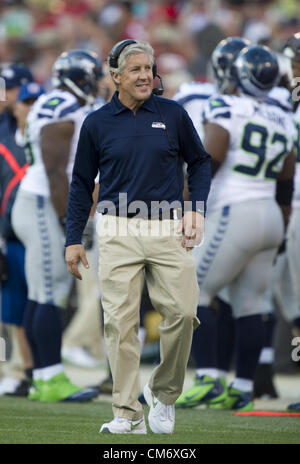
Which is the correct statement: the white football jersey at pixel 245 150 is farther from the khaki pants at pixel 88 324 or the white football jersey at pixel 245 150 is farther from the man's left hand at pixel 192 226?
the khaki pants at pixel 88 324

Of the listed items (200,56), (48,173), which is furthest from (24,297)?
(200,56)

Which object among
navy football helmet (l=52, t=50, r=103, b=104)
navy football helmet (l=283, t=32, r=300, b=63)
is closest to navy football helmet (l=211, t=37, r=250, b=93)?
navy football helmet (l=283, t=32, r=300, b=63)

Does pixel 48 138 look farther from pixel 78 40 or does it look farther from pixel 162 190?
pixel 78 40

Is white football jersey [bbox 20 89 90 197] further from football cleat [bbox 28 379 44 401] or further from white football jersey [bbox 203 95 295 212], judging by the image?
football cleat [bbox 28 379 44 401]

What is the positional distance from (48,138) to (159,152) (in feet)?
6.60

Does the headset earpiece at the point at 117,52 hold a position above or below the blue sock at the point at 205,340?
above

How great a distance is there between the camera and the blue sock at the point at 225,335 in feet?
22.1

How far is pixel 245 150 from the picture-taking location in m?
6.25

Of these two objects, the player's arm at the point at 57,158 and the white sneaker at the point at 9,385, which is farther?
the white sneaker at the point at 9,385

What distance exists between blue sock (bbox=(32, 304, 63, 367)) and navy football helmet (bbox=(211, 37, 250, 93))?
1.90 m

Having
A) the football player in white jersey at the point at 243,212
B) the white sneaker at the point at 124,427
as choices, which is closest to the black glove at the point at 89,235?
the football player in white jersey at the point at 243,212

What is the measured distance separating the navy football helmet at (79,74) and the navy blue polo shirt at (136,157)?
6.94 feet

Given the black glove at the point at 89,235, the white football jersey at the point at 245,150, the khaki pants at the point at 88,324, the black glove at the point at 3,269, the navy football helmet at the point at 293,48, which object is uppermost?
the navy football helmet at the point at 293,48

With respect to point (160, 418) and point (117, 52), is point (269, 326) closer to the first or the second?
point (160, 418)
